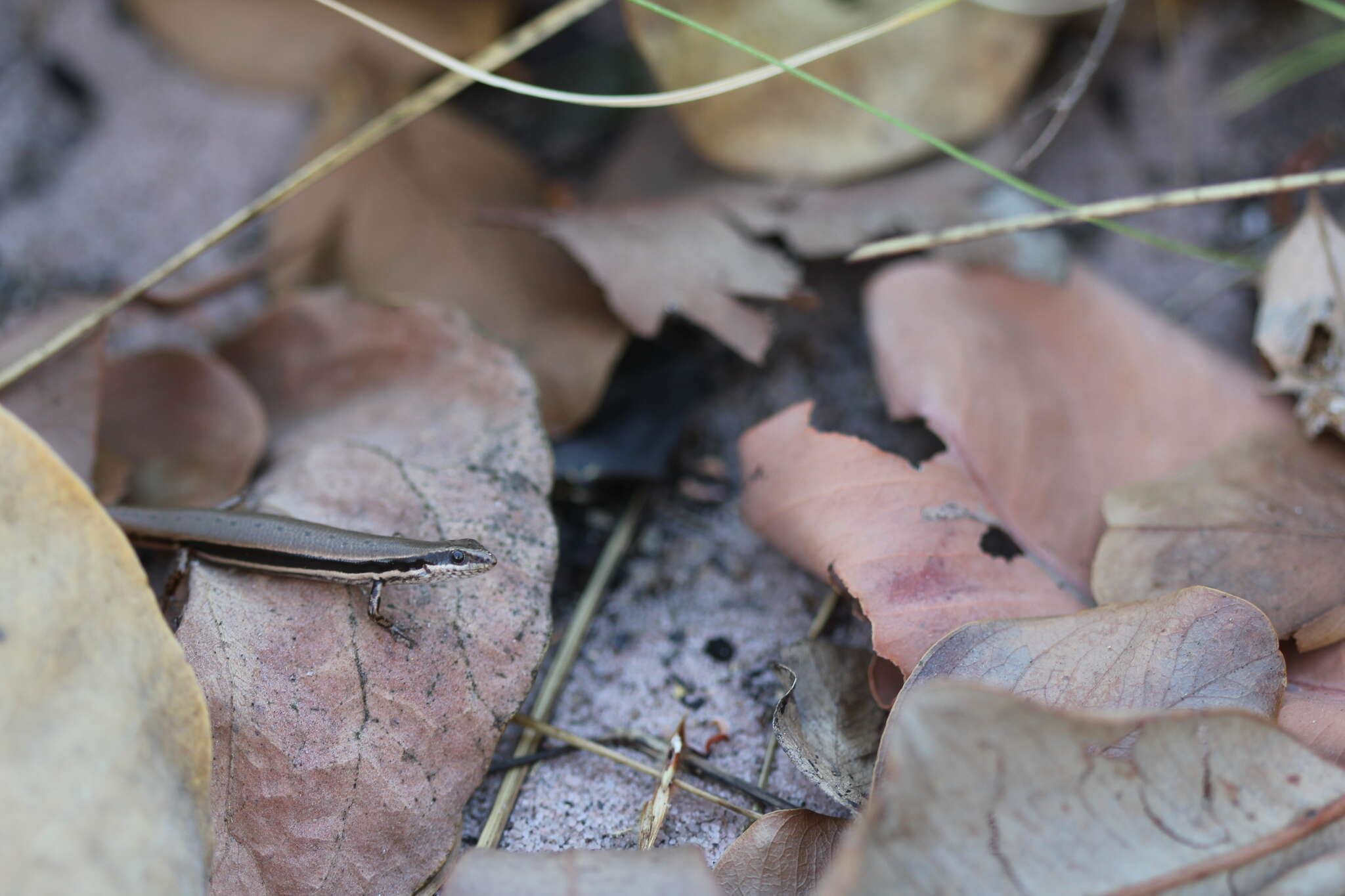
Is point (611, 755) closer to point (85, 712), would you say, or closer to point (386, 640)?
point (386, 640)

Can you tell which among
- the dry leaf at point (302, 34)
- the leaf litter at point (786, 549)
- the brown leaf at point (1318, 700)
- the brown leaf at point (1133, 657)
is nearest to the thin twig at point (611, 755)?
the leaf litter at point (786, 549)

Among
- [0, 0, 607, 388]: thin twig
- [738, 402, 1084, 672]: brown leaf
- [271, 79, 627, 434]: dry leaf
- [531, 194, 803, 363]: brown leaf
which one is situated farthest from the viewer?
[271, 79, 627, 434]: dry leaf

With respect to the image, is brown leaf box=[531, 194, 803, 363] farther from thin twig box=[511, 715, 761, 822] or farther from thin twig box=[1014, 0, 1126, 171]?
thin twig box=[511, 715, 761, 822]

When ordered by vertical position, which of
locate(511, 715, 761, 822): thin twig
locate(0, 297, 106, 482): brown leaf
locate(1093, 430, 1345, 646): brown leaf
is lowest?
locate(511, 715, 761, 822): thin twig

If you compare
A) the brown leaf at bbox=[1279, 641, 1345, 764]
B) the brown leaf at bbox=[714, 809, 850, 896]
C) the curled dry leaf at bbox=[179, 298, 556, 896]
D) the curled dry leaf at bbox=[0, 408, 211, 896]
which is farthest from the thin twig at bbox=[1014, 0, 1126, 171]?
the curled dry leaf at bbox=[0, 408, 211, 896]

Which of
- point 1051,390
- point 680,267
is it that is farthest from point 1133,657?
point 680,267

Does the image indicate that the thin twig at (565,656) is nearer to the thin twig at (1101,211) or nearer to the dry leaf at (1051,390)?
the dry leaf at (1051,390)

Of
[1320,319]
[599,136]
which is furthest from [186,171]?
[1320,319]
